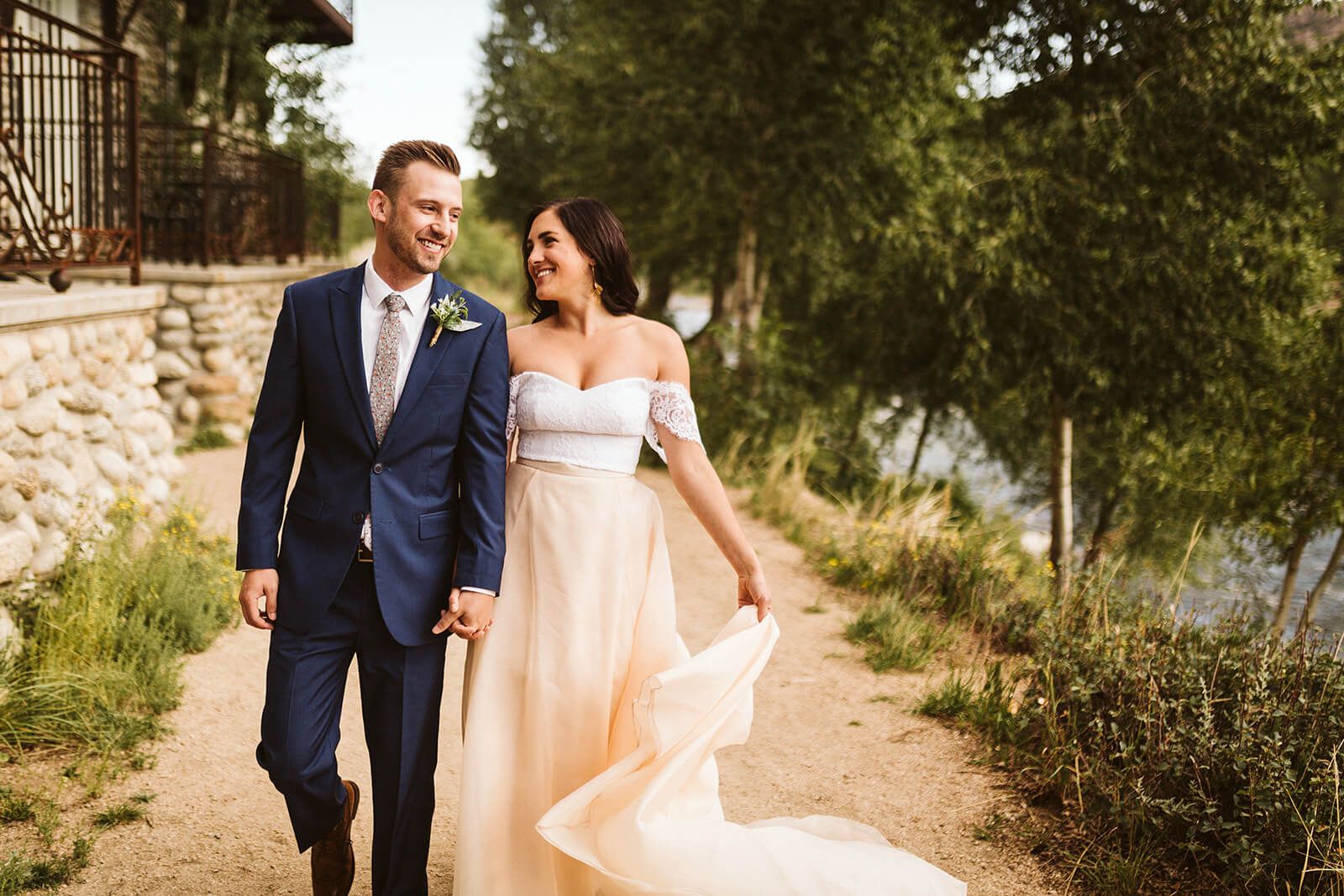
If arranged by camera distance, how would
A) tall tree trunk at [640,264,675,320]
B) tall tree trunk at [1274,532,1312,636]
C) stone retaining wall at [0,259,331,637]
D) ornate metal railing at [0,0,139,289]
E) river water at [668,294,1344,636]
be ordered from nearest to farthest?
stone retaining wall at [0,259,331,637] < ornate metal railing at [0,0,139,289] < river water at [668,294,1344,636] < tall tree trunk at [1274,532,1312,636] < tall tree trunk at [640,264,675,320]

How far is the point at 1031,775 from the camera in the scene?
13.6 ft

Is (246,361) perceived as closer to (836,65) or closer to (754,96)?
(754,96)

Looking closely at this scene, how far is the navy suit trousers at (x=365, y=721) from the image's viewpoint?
2545 millimetres

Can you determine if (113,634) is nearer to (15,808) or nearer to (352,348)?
(15,808)

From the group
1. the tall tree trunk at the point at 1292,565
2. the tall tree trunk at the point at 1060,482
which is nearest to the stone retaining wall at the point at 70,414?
the tall tree trunk at the point at 1060,482

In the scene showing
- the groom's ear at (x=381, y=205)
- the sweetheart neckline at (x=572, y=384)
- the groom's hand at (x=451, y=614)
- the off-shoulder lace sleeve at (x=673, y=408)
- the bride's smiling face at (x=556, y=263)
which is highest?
the groom's ear at (x=381, y=205)

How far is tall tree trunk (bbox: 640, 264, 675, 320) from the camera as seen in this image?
2138 cm

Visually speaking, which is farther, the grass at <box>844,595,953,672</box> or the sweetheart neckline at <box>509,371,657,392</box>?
the grass at <box>844,595,953,672</box>

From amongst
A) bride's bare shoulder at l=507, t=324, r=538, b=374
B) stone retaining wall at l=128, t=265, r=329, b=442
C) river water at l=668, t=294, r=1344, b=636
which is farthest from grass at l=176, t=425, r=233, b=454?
bride's bare shoulder at l=507, t=324, r=538, b=374

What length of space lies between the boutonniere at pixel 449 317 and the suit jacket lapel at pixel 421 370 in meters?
0.02

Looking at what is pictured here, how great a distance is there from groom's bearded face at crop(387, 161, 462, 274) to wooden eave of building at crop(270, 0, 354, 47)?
13.2 meters

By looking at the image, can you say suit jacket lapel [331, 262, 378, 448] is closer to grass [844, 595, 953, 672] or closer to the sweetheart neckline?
the sweetheart neckline

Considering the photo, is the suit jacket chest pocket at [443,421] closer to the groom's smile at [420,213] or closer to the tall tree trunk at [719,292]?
the groom's smile at [420,213]

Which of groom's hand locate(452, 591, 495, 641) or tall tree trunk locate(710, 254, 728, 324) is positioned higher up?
tall tree trunk locate(710, 254, 728, 324)
